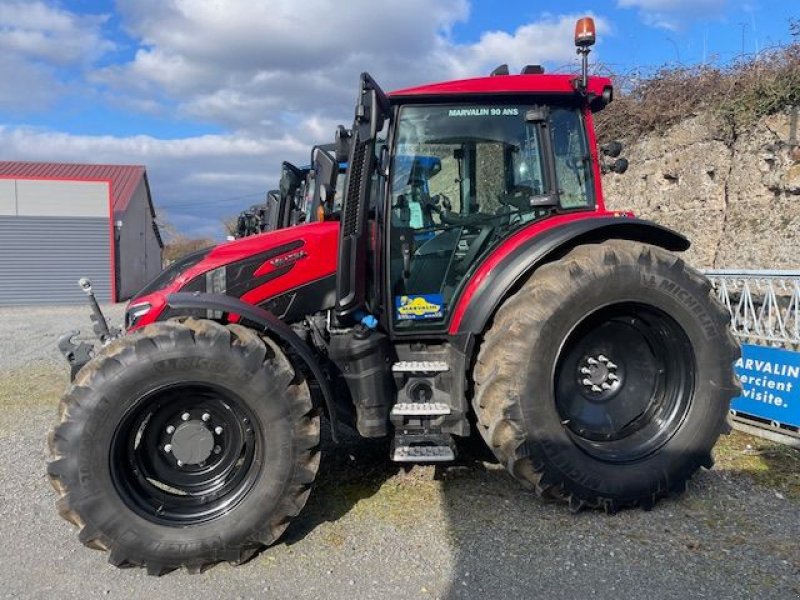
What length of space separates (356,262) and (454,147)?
0.88m

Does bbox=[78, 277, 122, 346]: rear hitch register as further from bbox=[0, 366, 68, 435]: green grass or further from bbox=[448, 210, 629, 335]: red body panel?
bbox=[448, 210, 629, 335]: red body panel

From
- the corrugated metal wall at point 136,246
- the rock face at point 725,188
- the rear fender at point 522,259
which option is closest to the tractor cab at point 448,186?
the rear fender at point 522,259

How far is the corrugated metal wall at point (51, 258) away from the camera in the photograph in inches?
778

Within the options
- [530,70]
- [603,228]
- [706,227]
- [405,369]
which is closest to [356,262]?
[405,369]

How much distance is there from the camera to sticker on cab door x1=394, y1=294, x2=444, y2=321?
3.70 metres

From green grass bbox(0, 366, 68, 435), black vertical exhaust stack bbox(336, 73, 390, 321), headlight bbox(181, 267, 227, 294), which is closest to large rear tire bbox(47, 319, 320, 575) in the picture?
headlight bbox(181, 267, 227, 294)

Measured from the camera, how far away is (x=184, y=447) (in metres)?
3.16

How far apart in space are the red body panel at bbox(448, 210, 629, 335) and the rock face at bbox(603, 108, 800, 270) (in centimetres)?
456

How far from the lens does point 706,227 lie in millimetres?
8086

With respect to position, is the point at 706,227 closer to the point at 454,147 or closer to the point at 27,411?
the point at 454,147

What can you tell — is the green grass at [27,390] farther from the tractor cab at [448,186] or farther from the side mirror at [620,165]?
the side mirror at [620,165]

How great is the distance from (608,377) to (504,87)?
179 cm

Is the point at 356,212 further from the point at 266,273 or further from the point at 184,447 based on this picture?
the point at 184,447

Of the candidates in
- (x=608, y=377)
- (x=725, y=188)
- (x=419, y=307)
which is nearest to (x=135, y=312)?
(x=419, y=307)
